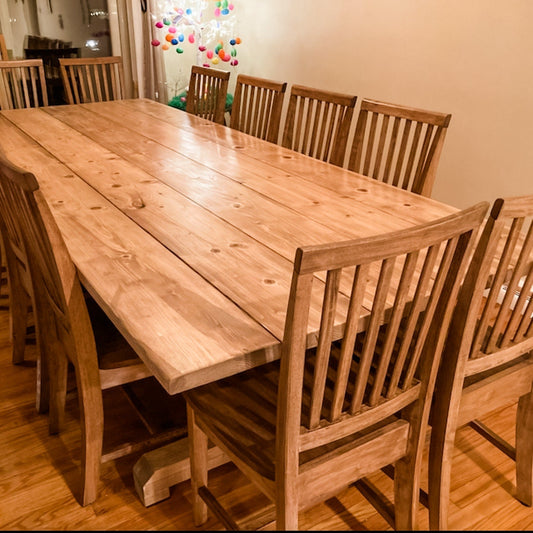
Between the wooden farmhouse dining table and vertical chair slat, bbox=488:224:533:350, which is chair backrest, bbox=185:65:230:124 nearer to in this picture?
the wooden farmhouse dining table

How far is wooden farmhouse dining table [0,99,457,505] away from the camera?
106 centimetres

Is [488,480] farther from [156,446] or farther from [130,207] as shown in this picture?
[130,207]

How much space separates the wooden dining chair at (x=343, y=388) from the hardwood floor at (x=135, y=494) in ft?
0.65

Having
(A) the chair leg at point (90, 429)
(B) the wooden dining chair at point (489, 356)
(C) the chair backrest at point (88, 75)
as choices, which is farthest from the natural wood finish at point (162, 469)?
(C) the chair backrest at point (88, 75)

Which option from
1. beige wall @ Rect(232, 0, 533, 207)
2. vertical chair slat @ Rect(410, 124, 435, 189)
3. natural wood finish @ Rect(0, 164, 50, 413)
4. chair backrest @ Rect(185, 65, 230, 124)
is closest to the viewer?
natural wood finish @ Rect(0, 164, 50, 413)

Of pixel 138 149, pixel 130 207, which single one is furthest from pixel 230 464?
pixel 138 149

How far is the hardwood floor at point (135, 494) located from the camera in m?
1.51

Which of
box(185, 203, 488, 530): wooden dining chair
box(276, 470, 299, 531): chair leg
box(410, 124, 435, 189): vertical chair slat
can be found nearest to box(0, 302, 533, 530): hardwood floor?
box(185, 203, 488, 530): wooden dining chair

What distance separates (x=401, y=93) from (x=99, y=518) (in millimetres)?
2580

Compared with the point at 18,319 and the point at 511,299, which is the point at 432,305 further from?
the point at 18,319

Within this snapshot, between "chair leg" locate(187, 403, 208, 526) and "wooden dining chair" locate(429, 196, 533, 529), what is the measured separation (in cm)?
56

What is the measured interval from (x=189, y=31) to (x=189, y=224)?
336 cm

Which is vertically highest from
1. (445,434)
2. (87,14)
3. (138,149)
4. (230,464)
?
(87,14)

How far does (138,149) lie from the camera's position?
2248 mm
